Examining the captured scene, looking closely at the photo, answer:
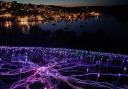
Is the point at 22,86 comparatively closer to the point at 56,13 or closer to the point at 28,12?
the point at 28,12

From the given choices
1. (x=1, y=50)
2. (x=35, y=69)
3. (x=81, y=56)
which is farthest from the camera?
(x=1, y=50)

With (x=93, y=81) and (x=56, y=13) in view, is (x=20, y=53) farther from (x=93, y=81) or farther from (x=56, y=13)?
(x=56, y=13)

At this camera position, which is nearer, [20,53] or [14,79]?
[14,79]

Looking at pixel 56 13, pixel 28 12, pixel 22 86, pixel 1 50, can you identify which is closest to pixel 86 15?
pixel 56 13

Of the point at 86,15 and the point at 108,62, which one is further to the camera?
the point at 86,15

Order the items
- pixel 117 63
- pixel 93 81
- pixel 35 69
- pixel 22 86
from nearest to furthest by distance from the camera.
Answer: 1. pixel 22 86
2. pixel 93 81
3. pixel 35 69
4. pixel 117 63

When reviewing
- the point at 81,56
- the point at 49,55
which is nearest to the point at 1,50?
the point at 49,55
